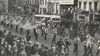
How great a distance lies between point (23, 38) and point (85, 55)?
2078 mm

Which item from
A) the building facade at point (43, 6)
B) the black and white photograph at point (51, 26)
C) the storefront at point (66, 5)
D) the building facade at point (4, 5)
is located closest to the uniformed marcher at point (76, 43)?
the black and white photograph at point (51, 26)

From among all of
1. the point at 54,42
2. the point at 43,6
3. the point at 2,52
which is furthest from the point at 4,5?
the point at 54,42

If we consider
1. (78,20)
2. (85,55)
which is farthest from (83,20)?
(85,55)

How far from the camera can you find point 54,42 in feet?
22.3

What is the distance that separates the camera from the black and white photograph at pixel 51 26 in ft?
20.4

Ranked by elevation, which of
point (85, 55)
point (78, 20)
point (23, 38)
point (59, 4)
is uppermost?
point (59, 4)

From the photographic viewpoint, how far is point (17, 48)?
593 centimetres

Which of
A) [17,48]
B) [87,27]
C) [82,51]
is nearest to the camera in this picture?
[17,48]

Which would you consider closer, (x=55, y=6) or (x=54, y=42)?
(x=55, y=6)

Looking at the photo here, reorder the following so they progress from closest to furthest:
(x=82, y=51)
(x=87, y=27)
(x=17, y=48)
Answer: (x=17, y=48) → (x=82, y=51) → (x=87, y=27)

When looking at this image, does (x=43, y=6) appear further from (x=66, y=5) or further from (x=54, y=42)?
(x=54, y=42)

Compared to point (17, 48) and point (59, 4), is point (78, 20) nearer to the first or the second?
point (59, 4)

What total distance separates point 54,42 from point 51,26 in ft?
2.00

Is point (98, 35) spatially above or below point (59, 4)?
below
